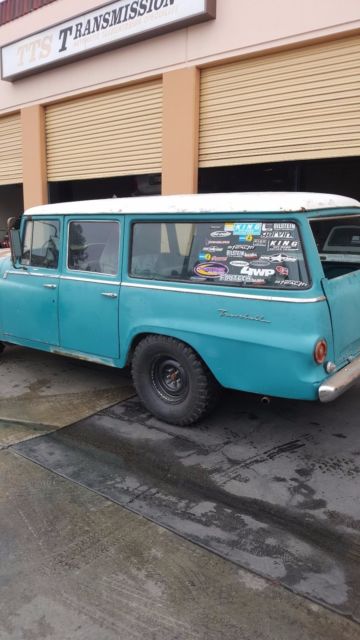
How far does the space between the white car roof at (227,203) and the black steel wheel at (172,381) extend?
1116 mm

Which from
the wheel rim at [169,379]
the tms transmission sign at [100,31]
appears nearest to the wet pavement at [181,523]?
the wheel rim at [169,379]

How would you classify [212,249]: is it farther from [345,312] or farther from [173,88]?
[173,88]

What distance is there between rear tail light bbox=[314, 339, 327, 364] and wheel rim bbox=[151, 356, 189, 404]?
120 cm

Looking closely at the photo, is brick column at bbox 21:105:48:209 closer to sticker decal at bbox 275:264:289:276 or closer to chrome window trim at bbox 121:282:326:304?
chrome window trim at bbox 121:282:326:304

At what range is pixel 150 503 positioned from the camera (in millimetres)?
3252

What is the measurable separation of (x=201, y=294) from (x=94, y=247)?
1.40m

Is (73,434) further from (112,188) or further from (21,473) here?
(112,188)

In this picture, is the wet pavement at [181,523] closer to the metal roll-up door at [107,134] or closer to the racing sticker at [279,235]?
the racing sticker at [279,235]

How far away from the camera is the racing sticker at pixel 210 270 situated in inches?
154

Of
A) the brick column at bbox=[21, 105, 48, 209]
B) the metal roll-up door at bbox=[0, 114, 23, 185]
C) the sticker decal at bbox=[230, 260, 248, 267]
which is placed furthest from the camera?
the metal roll-up door at bbox=[0, 114, 23, 185]

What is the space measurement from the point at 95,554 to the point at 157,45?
846cm

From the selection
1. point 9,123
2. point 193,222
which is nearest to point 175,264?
point 193,222

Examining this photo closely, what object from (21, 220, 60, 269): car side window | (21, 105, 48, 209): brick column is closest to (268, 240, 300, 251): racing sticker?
(21, 220, 60, 269): car side window

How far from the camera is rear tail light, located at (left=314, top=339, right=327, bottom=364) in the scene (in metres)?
3.46
